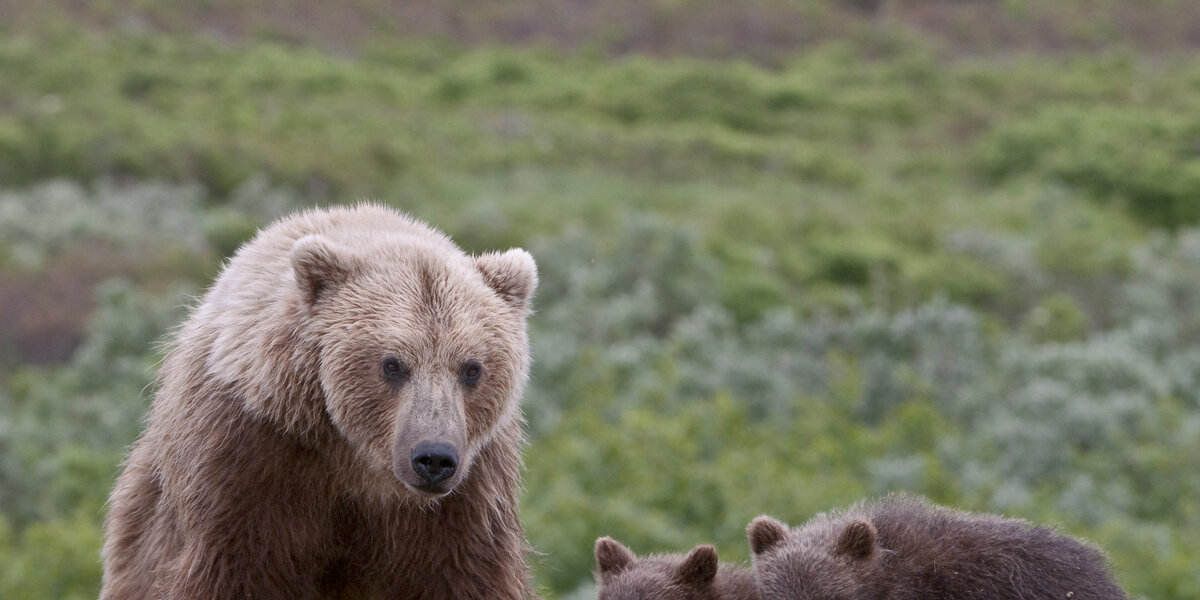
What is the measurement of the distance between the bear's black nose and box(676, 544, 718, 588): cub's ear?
136 centimetres

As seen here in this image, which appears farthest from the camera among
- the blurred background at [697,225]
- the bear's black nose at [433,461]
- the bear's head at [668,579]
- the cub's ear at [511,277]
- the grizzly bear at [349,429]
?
the blurred background at [697,225]

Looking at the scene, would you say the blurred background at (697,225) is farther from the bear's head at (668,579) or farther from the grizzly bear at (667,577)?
the bear's head at (668,579)

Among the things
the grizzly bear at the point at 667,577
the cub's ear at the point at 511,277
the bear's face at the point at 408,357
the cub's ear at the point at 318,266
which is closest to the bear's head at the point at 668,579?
the grizzly bear at the point at 667,577

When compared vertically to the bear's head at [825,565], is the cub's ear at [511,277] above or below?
above

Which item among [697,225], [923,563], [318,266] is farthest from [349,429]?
[697,225]

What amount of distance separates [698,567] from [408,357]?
158 cm

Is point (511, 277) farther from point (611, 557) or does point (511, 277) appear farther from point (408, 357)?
point (611, 557)

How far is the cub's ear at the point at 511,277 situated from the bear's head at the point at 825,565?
4.37 feet

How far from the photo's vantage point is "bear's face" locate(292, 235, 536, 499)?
5.44m

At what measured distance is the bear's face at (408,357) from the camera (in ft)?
17.8

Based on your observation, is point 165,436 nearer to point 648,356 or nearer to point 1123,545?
point 1123,545

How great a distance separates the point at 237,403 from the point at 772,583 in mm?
2198

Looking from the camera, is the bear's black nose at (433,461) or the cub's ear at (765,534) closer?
the bear's black nose at (433,461)

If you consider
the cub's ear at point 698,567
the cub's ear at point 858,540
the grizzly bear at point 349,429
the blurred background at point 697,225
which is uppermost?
the grizzly bear at point 349,429
